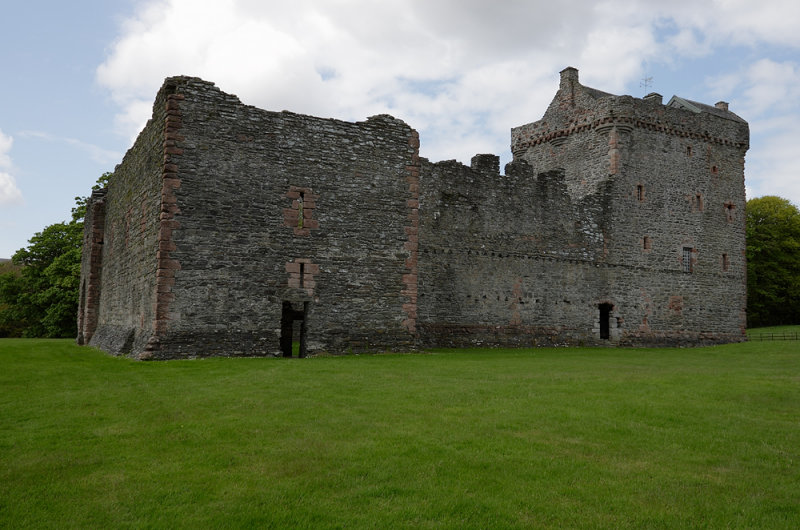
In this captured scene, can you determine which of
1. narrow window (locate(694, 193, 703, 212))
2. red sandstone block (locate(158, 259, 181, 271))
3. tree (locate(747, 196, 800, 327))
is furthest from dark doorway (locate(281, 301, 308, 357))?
tree (locate(747, 196, 800, 327))

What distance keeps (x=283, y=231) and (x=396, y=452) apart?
11.5 meters

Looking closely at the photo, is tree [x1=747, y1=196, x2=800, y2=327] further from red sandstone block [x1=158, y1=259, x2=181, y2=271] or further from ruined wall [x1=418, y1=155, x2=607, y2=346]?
red sandstone block [x1=158, y1=259, x2=181, y2=271]

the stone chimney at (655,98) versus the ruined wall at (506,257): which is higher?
the stone chimney at (655,98)

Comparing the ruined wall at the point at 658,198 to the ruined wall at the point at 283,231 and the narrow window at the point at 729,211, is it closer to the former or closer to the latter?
the narrow window at the point at 729,211

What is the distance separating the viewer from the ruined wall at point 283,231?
1648 centimetres

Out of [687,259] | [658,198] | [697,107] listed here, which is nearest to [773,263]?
[697,107]

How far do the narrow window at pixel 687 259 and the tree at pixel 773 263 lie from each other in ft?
83.8

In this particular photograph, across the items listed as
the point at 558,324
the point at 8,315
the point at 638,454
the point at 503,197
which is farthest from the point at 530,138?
the point at 8,315

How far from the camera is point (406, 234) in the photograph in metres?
19.2

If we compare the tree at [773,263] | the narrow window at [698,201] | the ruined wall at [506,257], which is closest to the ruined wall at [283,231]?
the ruined wall at [506,257]

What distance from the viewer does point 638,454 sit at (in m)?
7.16

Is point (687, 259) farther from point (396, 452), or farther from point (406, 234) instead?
point (396, 452)

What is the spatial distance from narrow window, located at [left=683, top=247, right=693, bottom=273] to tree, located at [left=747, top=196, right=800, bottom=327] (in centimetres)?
2553

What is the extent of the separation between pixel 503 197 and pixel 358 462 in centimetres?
1898
